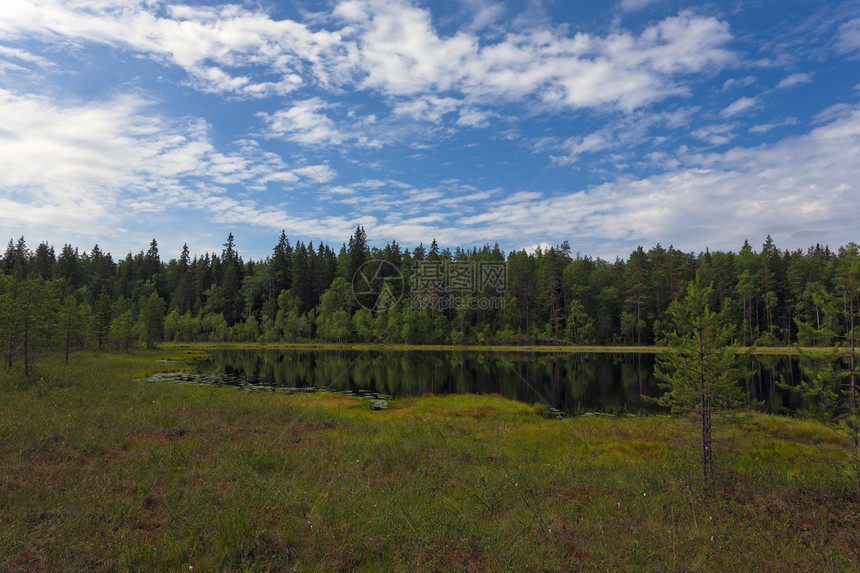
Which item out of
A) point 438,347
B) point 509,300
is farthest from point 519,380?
point 509,300

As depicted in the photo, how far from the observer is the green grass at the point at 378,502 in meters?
7.48

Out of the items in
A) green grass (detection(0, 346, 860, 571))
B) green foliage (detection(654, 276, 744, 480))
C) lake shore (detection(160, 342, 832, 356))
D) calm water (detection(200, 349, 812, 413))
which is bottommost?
lake shore (detection(160, 342, 832, 356))

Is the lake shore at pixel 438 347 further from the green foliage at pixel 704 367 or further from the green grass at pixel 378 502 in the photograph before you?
the green foliage at pixel 704 367

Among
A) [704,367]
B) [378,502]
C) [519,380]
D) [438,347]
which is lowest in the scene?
[438,347]

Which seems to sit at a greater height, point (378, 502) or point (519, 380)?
point (378, 502)

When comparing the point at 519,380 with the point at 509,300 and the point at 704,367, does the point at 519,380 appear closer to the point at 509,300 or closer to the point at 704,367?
the point at 704,367

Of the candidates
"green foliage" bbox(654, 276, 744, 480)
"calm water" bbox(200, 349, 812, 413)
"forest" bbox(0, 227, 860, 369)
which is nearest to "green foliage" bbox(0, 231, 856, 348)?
"forest" bbox(0, 227, 860, 369)

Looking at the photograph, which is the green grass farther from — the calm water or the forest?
the forest

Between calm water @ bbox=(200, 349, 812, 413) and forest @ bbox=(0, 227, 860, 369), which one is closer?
calm water @ bbox=(200, 349, 812, 413)

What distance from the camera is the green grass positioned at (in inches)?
295

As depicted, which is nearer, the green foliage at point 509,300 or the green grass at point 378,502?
the green grass at point 378,502

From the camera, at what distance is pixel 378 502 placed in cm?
1004

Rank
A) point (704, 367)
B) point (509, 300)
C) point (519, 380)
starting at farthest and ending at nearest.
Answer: point (509, 300) → point (519, 380) → point (704, 367)

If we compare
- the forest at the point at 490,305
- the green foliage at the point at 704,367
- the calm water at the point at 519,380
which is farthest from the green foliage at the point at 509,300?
the green foliage at the point at 704,367
